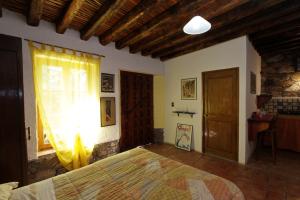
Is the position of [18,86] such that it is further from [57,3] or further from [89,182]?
[89,182]

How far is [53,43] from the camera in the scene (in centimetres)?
241

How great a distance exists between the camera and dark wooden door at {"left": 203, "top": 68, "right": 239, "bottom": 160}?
10.1ft

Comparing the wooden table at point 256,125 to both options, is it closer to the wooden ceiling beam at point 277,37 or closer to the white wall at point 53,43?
the wooden ceiling beam at point 277,37

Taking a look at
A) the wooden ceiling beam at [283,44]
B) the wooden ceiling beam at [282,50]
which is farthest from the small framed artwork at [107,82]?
the wooden ceiling beam at [282,50]

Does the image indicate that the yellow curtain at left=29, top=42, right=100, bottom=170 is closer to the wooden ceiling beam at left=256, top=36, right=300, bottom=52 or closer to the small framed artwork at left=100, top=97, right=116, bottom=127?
the small framed artwork at left=100, top=97, right=116, bottom=127

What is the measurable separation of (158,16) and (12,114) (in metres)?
2.29

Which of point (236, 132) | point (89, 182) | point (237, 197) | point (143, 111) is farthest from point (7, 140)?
point (236, 132)

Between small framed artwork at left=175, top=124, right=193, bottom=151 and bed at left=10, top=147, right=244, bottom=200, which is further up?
bed at left=10, top=147, right=244, bottom=200

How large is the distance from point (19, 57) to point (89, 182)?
179 cm

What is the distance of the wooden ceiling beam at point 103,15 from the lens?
1.82 m

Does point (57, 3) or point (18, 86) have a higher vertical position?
point (57, 3)

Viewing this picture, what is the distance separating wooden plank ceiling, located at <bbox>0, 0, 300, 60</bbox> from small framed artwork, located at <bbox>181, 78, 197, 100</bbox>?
3.00ft

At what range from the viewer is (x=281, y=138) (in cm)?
360

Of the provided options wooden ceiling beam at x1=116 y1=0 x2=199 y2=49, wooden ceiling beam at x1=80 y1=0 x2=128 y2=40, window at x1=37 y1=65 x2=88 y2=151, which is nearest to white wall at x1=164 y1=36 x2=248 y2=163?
wooden ceiling beam at x1=116 y1=0 x2=199 y2=49
